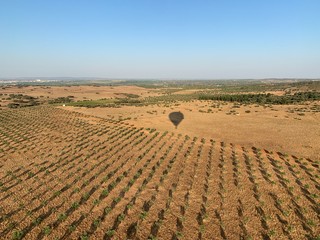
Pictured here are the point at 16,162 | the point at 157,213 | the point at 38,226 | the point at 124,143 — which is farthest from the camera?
the point at 124,143

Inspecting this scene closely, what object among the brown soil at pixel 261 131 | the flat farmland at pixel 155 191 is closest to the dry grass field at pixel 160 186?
the flat farmland at pixel 155 191

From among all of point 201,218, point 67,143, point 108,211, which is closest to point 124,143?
point 67,143

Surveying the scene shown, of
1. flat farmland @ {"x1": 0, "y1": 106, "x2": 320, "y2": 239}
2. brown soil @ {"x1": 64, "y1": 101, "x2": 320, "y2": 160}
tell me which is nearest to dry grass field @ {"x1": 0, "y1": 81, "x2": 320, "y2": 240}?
flat farmland @ {"x1": 0, "y1": 106, "x2": 320, "y2": 239}

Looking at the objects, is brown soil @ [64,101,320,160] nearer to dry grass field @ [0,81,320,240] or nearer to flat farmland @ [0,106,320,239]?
dry grass field @ [0,81,320,240]

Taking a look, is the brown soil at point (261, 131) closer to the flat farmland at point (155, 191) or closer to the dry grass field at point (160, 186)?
the dry grass field at point (160, 186)

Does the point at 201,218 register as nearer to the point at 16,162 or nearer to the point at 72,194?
the point at 72,194
